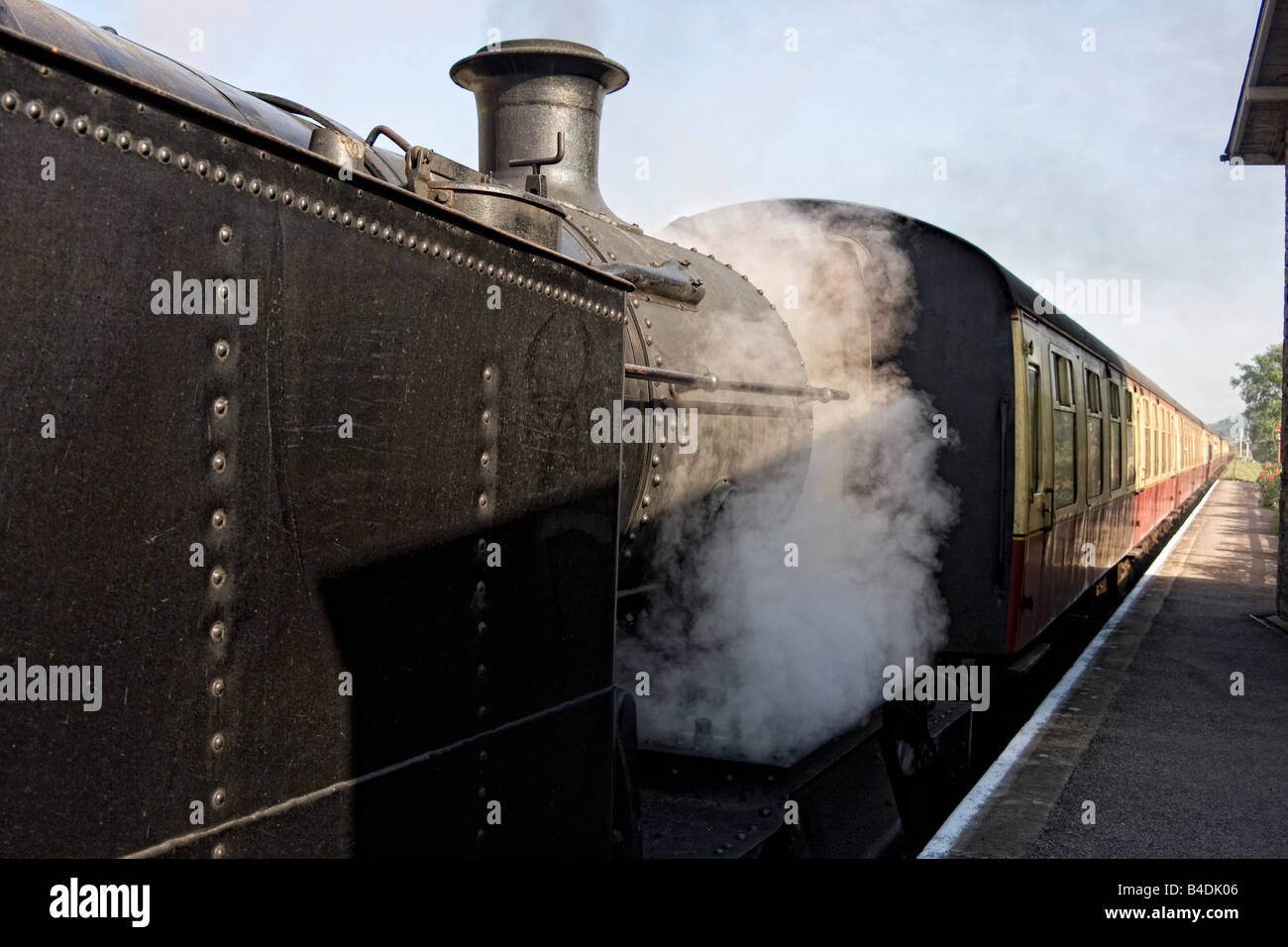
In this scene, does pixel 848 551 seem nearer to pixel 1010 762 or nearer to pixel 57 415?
pixel 1010 762

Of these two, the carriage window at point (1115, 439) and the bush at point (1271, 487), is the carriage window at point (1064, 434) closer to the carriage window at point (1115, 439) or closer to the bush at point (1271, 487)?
the carriage window at point (1115, 439)

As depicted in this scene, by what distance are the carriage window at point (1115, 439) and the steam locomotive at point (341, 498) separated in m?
6.40

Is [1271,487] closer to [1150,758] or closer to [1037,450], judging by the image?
[1037,450]

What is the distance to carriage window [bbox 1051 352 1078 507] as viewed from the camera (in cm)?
659

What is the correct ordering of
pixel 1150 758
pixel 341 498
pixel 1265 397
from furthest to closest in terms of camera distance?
pixel 1265 397 → pixel 1150 758 → pixel 341 498

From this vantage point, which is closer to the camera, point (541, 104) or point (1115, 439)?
point (541, 104)

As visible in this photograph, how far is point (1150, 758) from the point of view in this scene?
5445 mm

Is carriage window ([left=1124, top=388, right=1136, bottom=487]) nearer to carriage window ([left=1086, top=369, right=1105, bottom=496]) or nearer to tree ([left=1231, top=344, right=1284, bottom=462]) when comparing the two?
carriage window ([left=1086, top=369, right=1105, bottom=496])

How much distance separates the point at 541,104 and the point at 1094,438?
5.79 m

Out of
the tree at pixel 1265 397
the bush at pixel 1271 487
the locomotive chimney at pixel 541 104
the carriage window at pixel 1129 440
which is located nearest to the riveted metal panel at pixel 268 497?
the locomotive chimney at pixel 541 104

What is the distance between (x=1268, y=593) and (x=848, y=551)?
9104mm

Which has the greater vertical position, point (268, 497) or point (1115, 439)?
point (1115, 439)

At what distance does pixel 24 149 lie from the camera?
131 centimetres

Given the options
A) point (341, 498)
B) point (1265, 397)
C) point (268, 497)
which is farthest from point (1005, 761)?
point (1265, 397)
